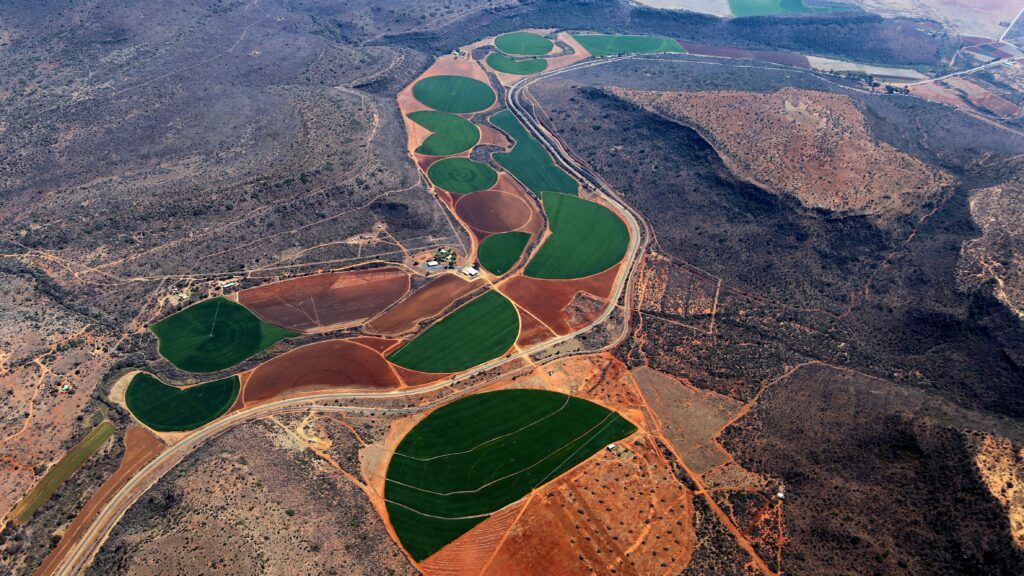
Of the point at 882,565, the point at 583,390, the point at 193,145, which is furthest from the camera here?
the point at 193,145

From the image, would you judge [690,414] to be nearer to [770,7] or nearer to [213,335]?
[213,335]

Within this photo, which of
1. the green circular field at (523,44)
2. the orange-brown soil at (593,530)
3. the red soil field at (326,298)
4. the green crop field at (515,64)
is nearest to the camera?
the orange-brown soil at (593,530)

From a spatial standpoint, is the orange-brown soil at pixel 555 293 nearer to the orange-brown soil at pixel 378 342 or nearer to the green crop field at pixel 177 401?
the orange-brown soil at pixel 378 342

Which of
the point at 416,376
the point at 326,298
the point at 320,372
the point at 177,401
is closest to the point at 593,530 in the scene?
the point at 416,376

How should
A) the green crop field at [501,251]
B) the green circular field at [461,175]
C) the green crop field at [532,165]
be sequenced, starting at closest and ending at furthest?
the green crop field at [501,251], the green circular field at [461,175], the green crop field at [532,165]

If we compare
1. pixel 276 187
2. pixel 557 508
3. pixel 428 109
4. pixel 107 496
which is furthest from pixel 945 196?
pixel 107 496

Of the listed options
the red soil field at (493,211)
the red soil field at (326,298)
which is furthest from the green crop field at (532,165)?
the red soil field at (326,298)

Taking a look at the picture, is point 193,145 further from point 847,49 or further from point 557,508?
point 847,49
